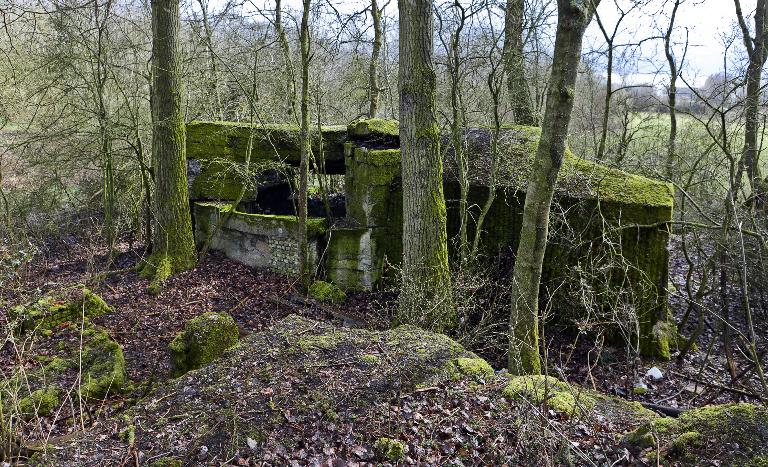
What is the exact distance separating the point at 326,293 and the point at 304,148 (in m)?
2.76

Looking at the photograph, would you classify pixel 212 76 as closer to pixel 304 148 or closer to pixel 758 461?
pixel 304 148

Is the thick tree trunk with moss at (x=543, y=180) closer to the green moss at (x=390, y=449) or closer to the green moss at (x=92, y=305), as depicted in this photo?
the green moss at (x=390, y=449)

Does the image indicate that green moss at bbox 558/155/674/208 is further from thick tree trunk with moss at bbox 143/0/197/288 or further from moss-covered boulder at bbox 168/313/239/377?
thick tree trunk with moss at bbox 143/0/197/288

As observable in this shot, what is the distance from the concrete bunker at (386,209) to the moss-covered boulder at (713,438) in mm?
3537

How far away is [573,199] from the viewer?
358 inches

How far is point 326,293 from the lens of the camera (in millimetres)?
10273

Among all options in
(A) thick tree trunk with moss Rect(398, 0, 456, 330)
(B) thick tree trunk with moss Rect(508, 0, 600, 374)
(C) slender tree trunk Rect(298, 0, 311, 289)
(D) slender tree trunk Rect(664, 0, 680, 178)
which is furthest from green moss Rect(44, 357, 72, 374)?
(D) slender tree trunk Rect(664, 0, 680, 178)

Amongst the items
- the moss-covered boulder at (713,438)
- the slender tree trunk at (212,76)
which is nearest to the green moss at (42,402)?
the moss-covered boulder at (713,438)

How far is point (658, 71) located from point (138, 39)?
Answer: 40.7 ft

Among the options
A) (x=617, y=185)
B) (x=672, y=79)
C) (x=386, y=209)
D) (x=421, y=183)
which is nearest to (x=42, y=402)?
(x=421, y=183)

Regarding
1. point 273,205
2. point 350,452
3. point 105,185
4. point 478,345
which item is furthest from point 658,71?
point 105,185

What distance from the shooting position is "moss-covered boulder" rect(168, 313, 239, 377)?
5.98 metres

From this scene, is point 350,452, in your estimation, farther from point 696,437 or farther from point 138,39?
point 138,39

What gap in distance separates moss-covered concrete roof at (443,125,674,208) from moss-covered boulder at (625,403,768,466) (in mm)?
4778
